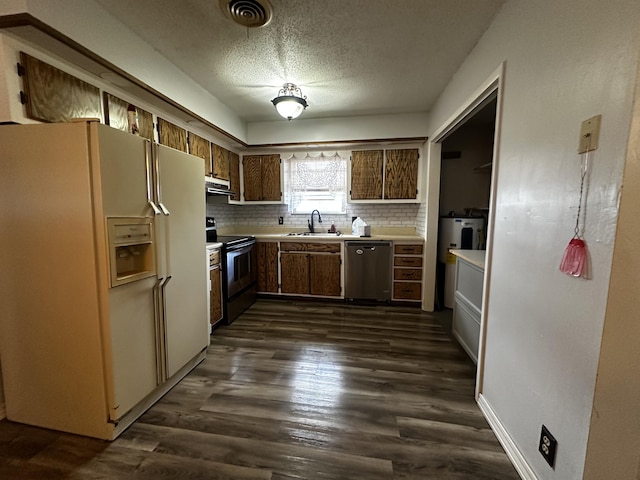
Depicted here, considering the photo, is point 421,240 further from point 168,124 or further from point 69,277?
point 69,277

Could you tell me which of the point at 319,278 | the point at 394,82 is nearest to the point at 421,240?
the point at 319,278

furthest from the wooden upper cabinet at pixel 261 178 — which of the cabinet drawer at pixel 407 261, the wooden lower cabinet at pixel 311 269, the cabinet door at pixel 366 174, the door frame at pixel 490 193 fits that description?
the door frame at pixel 490 193

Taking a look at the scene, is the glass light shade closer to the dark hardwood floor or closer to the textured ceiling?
the textured ceiling

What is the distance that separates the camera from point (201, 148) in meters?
3.22

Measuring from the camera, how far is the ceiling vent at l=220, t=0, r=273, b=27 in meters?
1.62

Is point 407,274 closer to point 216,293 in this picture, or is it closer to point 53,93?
point 216,293

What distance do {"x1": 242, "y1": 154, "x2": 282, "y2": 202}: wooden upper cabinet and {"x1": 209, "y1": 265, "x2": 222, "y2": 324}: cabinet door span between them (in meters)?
1.58

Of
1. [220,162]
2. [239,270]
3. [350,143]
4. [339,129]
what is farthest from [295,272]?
[339,129]

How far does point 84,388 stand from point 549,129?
2711 mm

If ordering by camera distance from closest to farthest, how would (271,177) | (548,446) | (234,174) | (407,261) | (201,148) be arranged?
1. (548,446)
2. (201,148)
3. (407,261)
4. (234,174)
5. (271,177)

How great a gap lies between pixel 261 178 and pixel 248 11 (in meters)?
2.61

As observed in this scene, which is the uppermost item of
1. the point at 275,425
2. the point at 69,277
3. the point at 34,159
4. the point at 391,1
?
the point at 391,1

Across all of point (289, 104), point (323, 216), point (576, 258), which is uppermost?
point (289, 104)

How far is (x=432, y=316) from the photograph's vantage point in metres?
3.42
